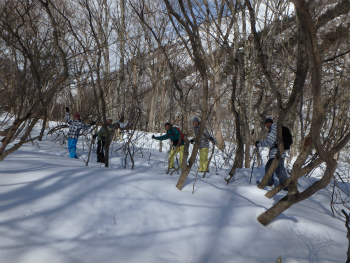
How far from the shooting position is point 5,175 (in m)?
3.33

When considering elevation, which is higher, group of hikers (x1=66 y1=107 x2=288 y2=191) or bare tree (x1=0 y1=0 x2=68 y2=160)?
bare tree (x1=0 y1=0 x2=68 y2=160)

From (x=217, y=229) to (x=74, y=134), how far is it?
6.54m

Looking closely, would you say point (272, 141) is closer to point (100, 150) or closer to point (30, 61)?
point (30, 61)

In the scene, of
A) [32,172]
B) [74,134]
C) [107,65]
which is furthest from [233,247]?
[107,65]

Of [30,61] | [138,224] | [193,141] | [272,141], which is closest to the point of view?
[138,224]

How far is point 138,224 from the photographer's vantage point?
285 cm

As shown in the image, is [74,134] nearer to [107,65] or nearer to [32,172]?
Answer: [32,172]

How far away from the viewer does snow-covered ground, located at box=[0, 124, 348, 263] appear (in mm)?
2375

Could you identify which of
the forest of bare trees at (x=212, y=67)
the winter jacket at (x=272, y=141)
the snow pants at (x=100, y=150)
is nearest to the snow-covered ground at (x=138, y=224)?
the forest of bare trees at (x=212, y=67)

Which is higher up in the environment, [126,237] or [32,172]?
[32,172]

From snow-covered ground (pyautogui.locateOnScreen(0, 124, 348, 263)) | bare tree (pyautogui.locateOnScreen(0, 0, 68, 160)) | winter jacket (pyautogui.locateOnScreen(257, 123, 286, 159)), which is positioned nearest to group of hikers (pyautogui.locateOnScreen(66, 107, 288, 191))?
winter jacket (pyautogui.locateOnScreen(257, 123, 286, 159))

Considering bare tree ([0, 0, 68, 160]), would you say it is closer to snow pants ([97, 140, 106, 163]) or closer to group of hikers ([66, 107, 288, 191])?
group of hikers ([66, 107, 288, 191])

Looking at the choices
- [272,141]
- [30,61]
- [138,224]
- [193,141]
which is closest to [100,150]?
[193,141]

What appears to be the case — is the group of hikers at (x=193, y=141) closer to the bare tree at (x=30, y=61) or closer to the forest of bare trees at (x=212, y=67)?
the forest of bare trees at (x=212, y=67)
